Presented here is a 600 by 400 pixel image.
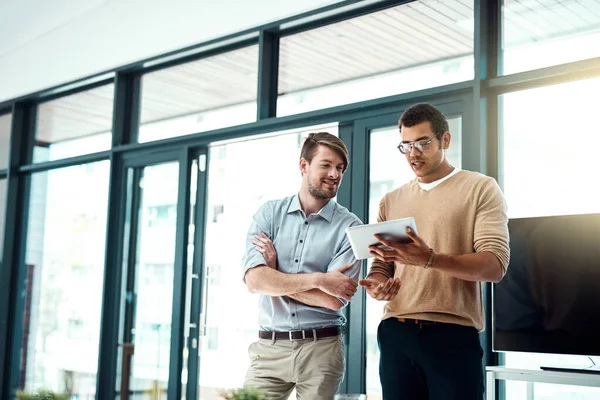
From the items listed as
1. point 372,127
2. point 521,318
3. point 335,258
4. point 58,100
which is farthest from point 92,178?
point 521,318

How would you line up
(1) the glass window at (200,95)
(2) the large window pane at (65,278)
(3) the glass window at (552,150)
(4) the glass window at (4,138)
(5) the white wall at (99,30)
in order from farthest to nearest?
(4) the glass window at (4,138) → (2) the large window pane at (65,278) → (1) the glass window at (200,95) → (5) the white wall at (99,30) → (3) the glass window at (552,150)

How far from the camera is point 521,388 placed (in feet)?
10.1

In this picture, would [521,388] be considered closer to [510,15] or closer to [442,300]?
[442,300]

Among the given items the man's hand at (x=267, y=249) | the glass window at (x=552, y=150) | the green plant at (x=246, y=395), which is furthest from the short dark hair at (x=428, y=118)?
the green plant at (x=246, y=395)

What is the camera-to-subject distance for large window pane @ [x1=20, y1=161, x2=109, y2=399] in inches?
206

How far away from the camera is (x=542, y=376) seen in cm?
263

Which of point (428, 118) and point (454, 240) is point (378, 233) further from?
point (428, 118)

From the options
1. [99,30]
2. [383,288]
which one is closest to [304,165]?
[383,288]

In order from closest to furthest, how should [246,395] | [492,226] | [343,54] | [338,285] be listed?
[246,395] < [492,226] < [338,285] < [343,54]

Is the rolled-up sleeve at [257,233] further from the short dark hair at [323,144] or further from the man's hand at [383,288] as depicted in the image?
the man's hand at [383,288]

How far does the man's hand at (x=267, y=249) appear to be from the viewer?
8.93 ft

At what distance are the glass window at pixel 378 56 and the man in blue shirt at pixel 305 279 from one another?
106 cm

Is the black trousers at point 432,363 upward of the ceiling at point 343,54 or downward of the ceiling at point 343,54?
downward

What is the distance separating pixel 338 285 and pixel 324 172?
416 mm
